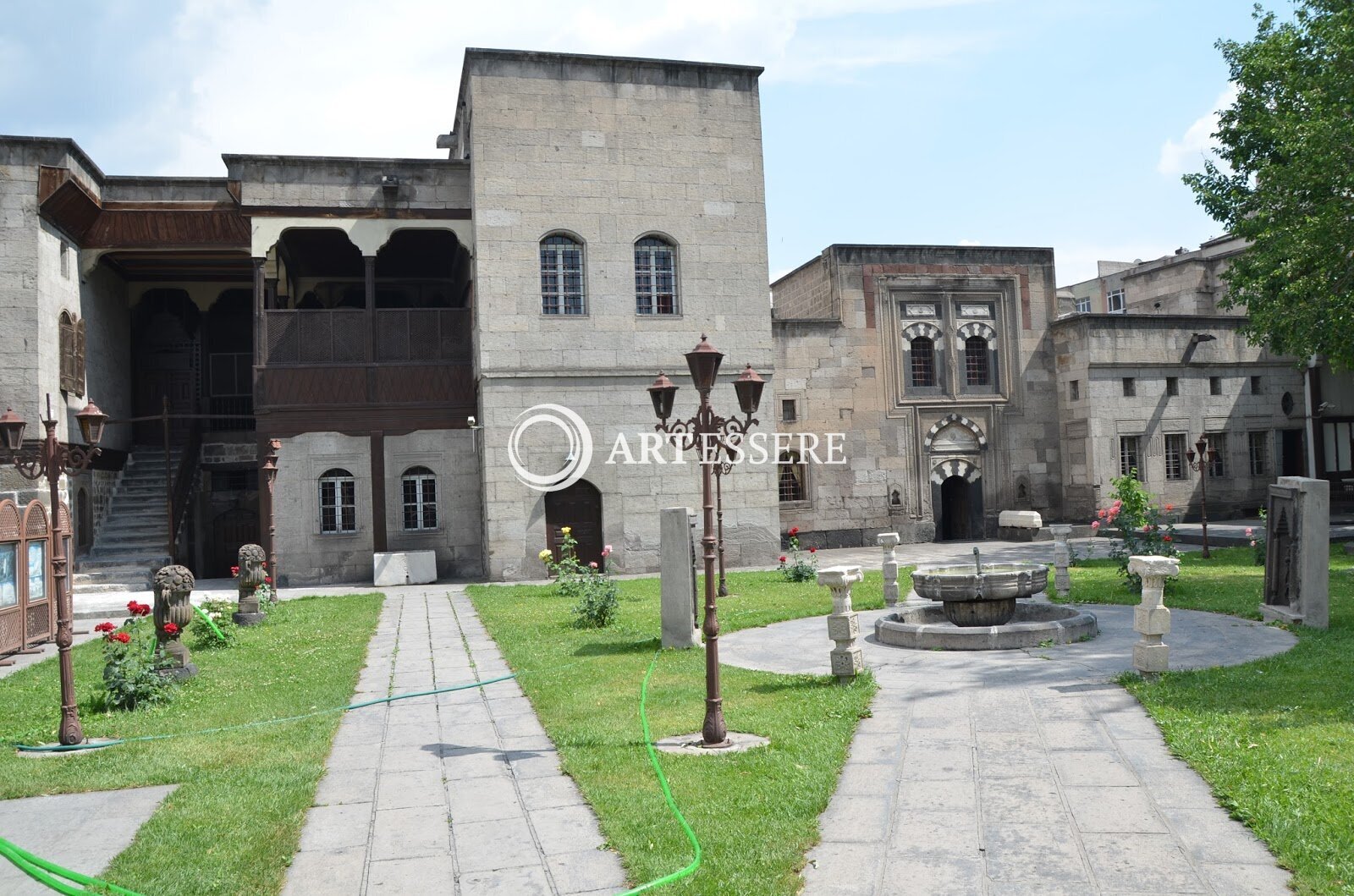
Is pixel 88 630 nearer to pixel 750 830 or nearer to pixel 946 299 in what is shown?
pixel 750 830

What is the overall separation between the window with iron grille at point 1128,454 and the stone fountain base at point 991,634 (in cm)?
1783

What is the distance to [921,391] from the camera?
28.1m

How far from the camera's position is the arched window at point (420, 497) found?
2262 centimetres

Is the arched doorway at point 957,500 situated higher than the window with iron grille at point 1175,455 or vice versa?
the window with iron grille at point 1175,455

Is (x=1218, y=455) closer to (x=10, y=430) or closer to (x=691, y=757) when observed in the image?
(x=691, y=757)

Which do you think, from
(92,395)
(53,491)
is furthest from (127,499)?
(53,491)

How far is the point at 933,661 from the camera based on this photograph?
34.6 feet

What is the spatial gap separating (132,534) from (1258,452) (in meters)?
29.7

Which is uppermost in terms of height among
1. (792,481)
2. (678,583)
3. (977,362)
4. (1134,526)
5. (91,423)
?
(977,362)

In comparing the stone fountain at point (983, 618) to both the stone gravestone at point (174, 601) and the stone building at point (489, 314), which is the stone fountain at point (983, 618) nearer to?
the stone gravestone at point (174, 601)

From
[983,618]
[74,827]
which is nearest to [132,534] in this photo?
[74,827]

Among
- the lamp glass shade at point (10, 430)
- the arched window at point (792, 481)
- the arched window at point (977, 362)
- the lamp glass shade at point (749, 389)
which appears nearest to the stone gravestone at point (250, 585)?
the lamp glass shade at point (10, 430)

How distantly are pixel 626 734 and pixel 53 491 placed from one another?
260 inches

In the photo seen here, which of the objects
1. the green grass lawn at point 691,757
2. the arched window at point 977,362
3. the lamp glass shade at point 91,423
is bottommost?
the green grass lawn at point 691,757
